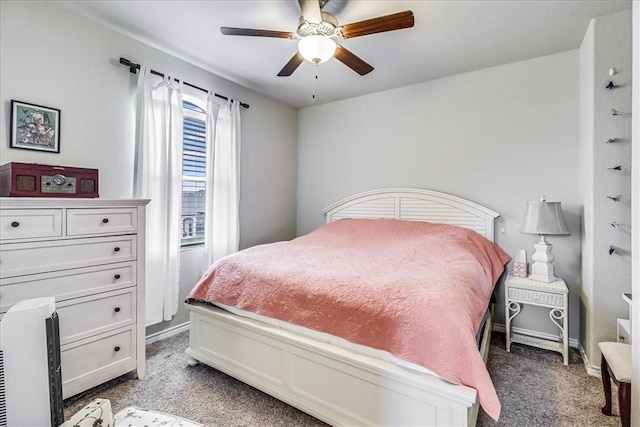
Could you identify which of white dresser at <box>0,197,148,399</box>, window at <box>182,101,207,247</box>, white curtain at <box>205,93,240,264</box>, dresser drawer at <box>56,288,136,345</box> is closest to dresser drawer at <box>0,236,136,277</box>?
white dresser at <box>0,197,148,399</box>

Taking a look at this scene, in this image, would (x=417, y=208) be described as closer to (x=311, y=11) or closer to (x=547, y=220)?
(x=547, y=220)

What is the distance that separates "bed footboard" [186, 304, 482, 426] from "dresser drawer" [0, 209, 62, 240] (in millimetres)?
1020

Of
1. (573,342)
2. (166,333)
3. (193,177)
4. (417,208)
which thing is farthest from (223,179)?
(573,342)

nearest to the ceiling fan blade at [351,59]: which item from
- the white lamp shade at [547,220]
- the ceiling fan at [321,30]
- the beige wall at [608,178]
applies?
the ceiling fan at [321,30]

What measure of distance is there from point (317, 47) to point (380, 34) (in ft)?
2.66

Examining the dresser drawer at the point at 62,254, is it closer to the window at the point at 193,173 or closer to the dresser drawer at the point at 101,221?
the dresser drawer at the point at 101,221

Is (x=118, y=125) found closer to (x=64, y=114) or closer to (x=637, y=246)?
(x=64, y=114)

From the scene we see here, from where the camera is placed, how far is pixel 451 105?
3.30 metres

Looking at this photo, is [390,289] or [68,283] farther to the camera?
[68,283]

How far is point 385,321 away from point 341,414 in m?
0.59

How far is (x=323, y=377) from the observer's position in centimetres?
172

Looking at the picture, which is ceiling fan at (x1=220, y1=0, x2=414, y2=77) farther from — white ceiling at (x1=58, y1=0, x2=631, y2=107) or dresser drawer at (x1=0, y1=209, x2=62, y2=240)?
dresser drawer at (x1=0, y1=209, x2=62, y2=240)

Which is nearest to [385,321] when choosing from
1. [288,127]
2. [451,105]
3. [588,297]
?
[588,297]

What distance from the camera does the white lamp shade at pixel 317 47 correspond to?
1956 millimetres
